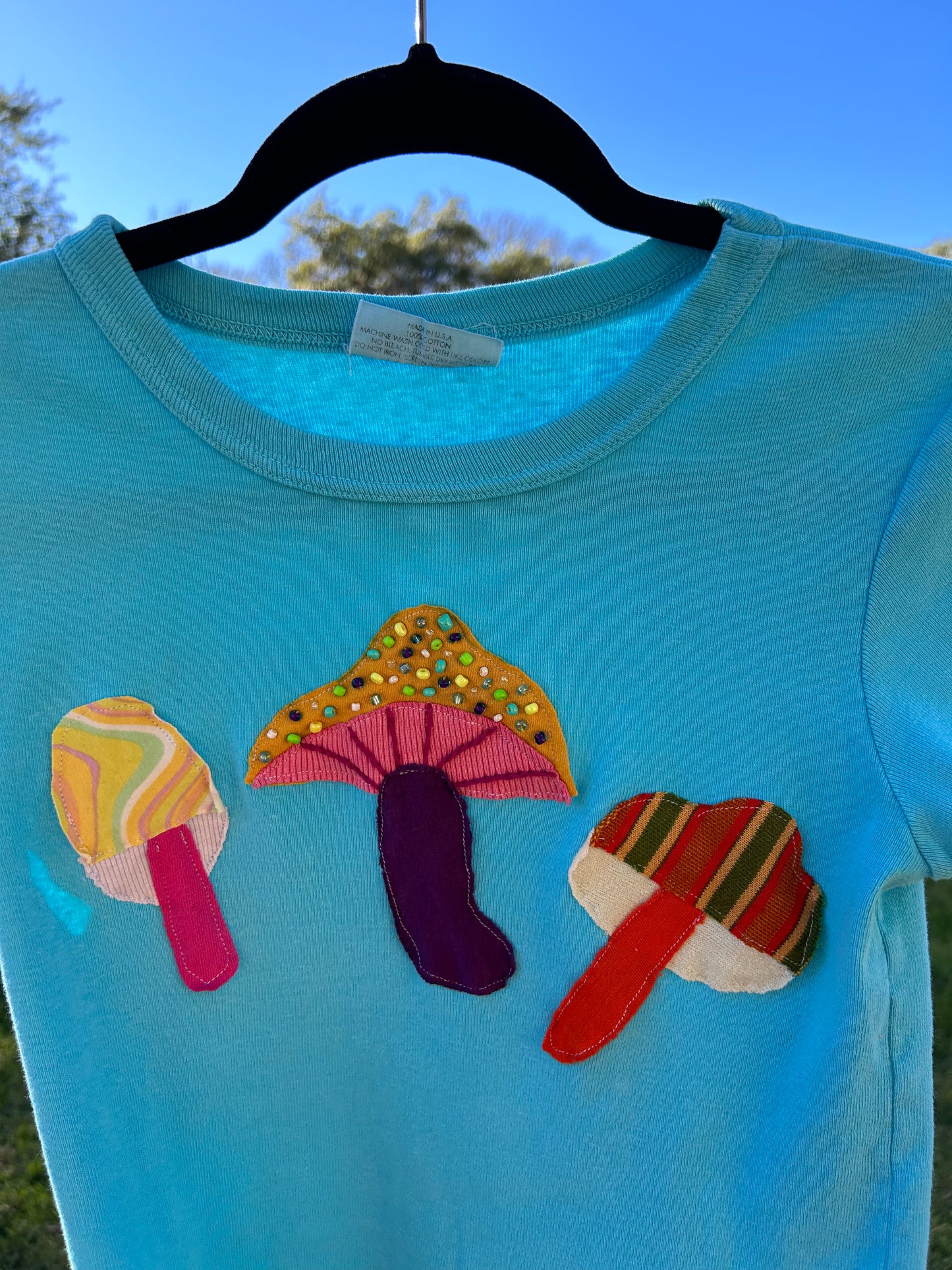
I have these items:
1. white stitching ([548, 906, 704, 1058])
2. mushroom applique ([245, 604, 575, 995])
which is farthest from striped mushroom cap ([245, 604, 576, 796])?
white stitching ([548, 906, 704, 1058])

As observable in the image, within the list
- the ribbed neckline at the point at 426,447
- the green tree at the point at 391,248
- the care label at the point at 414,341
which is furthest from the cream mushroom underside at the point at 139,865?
the green tree at the point at 391,248

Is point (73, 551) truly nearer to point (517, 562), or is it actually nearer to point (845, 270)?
point (517, 562)

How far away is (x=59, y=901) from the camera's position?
0.55m

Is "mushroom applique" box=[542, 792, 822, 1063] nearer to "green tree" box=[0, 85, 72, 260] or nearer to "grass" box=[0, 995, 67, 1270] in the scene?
"grass" box=[0, 995, 67, 1270]

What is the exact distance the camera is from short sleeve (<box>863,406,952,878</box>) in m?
0.50

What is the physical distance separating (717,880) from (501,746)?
→ 0.16 m

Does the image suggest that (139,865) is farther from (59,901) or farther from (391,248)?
(391,248)

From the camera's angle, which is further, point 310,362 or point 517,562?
point 310,362

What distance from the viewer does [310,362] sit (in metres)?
0.65

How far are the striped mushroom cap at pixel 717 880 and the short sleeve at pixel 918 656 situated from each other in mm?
72

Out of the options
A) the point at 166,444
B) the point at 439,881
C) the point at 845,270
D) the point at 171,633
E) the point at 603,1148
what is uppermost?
the point at 845,270

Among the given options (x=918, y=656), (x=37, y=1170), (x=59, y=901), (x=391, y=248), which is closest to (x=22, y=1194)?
(x=37, y=1170)

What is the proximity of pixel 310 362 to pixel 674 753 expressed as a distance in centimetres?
40

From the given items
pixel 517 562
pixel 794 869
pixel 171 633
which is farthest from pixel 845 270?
pixel 171 633
